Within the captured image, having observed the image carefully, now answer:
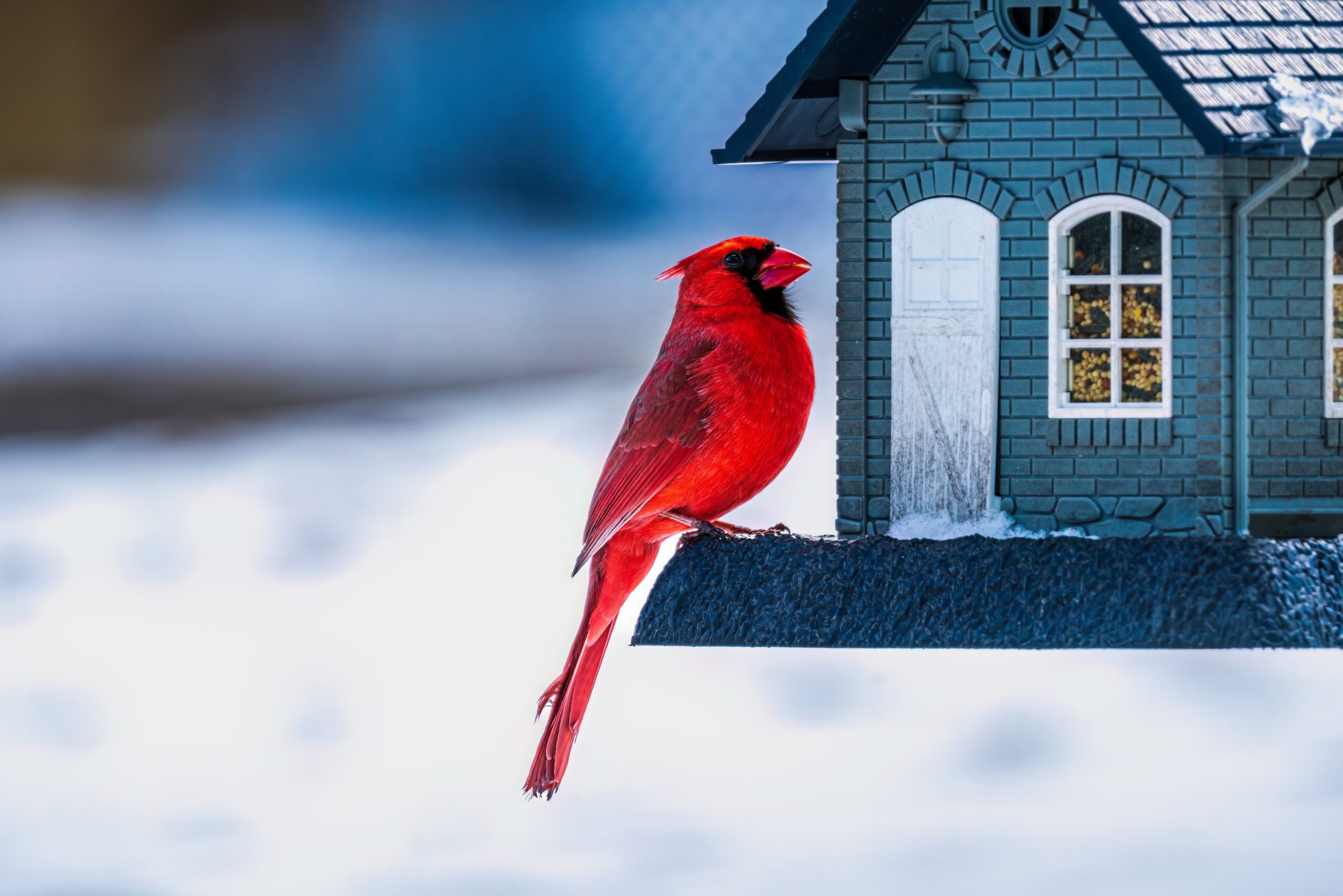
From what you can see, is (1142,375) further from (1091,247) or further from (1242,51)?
(1242,51)

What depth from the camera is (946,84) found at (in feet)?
7.45

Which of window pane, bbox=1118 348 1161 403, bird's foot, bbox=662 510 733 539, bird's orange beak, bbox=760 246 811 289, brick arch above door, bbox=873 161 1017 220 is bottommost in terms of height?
bird's foot, bbox=662 510 733 539

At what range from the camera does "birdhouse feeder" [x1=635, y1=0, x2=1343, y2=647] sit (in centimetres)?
218

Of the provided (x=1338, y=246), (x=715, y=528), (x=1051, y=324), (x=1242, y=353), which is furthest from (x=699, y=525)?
(x=1338, y=246)

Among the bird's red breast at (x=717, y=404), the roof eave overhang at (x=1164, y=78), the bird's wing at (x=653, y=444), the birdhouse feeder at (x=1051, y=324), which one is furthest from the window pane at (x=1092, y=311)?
the bird's wing at (x=653, y=444)

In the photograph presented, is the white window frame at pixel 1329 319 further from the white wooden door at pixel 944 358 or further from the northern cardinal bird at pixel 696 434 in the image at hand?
the northern cardinal bird at pixel 696 434

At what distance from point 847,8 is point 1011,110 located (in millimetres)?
299

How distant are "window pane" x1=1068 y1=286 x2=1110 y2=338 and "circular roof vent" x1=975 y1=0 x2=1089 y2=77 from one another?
34cm

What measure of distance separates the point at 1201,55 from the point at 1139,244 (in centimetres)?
28

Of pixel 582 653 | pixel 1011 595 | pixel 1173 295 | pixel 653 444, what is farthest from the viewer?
pixel 582 653

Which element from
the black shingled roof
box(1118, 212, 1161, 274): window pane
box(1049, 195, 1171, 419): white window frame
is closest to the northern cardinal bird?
the black shingled roof

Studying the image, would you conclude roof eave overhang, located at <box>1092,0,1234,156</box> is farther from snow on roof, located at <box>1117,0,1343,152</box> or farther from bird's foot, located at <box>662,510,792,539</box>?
bird's foot, located at <box>662,510,792,539</box>

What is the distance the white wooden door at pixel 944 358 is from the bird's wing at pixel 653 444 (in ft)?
1.01

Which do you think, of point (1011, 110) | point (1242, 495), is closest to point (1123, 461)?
point (1242, 495)
